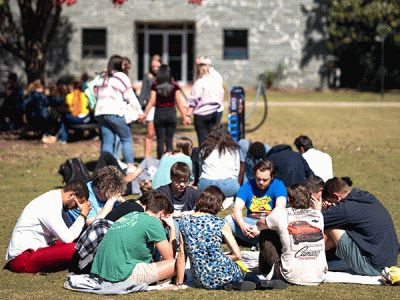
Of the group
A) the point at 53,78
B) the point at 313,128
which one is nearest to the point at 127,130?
the point at 313,128

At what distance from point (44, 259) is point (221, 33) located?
20.6m

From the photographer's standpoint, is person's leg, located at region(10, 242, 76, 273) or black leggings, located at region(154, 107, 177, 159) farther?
black leggings, located at region(154, 107, 177, 159)

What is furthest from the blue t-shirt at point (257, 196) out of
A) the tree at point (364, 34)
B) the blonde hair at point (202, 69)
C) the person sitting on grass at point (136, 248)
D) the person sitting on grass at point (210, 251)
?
the tree at point (364, 34)

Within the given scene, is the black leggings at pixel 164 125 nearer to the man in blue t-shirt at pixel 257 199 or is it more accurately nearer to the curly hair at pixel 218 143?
the curly hair at pixel 218 143

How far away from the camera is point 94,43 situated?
25156 mm

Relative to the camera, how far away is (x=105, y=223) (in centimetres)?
494

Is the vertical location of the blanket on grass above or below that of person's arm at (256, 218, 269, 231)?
below

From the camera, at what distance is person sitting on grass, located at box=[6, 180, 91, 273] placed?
5.16 metres

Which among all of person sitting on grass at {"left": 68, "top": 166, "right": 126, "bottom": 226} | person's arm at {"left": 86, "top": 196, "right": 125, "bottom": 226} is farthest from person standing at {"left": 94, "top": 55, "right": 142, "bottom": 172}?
person's arm at {"left": 86, "top": 196, "right": 125, "bottom": 226}

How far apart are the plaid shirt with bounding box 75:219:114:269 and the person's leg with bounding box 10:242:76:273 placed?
1.22ft

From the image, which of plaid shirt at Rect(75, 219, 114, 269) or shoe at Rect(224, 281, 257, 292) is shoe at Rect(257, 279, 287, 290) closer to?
shoe at Rect(224, 281, 257, 292)

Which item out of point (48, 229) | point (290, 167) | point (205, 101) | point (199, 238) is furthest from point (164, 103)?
point (199, 238)

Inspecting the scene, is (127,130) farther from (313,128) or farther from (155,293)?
(313,128)

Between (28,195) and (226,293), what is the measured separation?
456 cm
